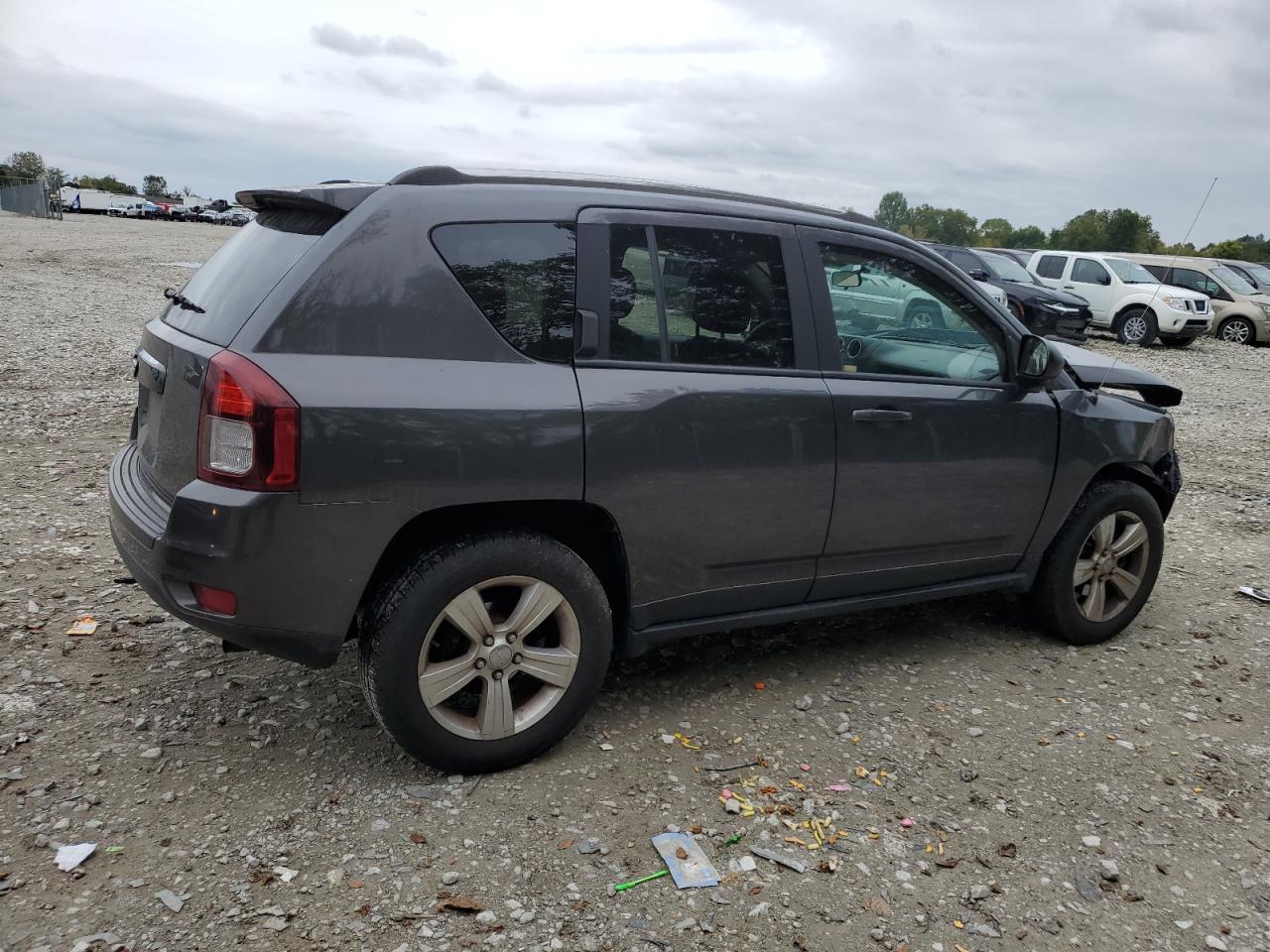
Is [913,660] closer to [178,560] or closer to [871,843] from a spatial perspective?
[871,843]

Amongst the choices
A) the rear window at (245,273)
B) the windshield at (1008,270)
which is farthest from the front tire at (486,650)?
the windshield at (1008,270)

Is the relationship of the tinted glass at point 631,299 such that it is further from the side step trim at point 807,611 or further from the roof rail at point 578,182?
the side step trim at point 807,611

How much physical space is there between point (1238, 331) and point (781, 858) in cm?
2332

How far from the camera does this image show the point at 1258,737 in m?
4.05

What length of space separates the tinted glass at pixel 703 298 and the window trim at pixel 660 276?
0.07 feet

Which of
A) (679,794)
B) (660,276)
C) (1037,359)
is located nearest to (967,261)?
(1037,359)

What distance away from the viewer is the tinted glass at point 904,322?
3.94 metres

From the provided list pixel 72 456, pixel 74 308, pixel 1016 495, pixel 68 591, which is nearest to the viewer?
pixel 1016 495

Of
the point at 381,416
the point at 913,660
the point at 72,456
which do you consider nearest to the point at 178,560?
the point at 381,416

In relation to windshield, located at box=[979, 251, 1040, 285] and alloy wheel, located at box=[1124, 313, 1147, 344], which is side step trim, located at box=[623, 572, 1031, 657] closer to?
windshield, located at box=[979, 251, 1040, 285]

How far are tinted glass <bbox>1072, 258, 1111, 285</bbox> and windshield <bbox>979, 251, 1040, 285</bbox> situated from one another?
105 centimetres

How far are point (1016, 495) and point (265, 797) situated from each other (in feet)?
10.3

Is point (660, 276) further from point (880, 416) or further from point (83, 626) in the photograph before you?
point (83, 626)

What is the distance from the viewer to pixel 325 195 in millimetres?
3170
